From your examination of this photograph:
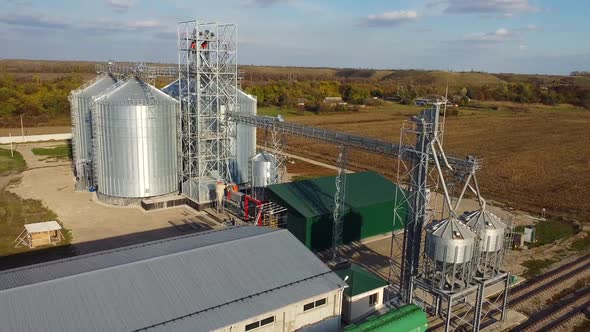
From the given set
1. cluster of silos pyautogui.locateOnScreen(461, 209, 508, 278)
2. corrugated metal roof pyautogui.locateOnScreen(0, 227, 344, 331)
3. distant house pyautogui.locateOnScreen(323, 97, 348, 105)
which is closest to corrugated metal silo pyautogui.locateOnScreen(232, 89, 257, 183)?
corrugated metal roof pyautogui.locateOnScreen(0, 227, 344, 331)

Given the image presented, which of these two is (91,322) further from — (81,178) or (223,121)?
(81,178)

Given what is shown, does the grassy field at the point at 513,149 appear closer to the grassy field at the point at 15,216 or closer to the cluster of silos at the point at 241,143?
the cluster of silos at the point at 241,143

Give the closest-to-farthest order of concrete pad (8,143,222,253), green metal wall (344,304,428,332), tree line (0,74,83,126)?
green metal wall (344,304,428,332), concrete pad (8,143,222,253), tree line (0,74,83,126)

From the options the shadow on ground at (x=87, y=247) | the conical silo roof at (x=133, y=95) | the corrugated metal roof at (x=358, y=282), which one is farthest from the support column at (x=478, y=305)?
the conical silo roof at (x=133, y=95)

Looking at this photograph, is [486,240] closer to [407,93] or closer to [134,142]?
[134,142]

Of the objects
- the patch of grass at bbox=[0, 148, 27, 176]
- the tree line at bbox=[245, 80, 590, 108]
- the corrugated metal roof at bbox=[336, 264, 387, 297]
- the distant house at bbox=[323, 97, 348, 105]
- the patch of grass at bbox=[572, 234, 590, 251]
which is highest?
the tree line at bbox=[245, 80, 590, 108]

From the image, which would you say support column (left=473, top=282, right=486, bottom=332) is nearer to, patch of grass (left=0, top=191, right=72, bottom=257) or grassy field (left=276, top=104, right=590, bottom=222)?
grassy field (left=276, top=104, right=590, bottom=222)
